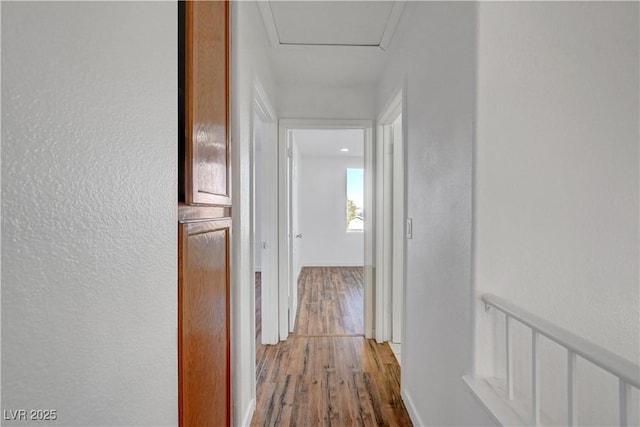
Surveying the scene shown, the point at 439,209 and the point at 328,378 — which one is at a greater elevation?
the point at 439,209

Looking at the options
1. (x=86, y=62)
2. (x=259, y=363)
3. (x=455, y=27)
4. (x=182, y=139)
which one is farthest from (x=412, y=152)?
(x=259, y=363)

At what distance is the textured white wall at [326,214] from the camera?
676 centimetres

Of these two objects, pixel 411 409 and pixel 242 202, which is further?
pixel 411 409

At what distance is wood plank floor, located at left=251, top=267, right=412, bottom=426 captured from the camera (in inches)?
→ 73.2

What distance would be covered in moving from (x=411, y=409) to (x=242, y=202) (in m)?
1.51

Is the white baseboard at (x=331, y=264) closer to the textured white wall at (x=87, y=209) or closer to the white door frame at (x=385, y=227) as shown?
the white door frame at (x=385, y=227)

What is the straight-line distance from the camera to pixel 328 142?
5375mm

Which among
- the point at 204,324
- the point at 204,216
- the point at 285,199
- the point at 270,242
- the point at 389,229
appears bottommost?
the point at 204,324

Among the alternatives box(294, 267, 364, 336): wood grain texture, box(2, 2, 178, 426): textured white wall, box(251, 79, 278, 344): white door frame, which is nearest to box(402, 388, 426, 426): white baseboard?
box(294, 267, 364, 336): wood grain texture

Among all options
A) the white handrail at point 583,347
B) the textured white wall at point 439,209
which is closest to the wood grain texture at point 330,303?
the textured white wall at point 439,209

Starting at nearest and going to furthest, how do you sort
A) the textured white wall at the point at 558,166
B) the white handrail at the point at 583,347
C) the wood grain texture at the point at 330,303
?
the white handrail at the point at 583,347
the textured white wall at the point at 558,166
the wood grain texture at the point at 330,303

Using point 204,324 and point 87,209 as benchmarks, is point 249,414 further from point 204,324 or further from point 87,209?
point 87,209

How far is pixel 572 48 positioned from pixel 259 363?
2.60 m

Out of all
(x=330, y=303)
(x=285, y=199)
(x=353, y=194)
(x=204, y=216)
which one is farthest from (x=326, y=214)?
(x=204, y=216)
